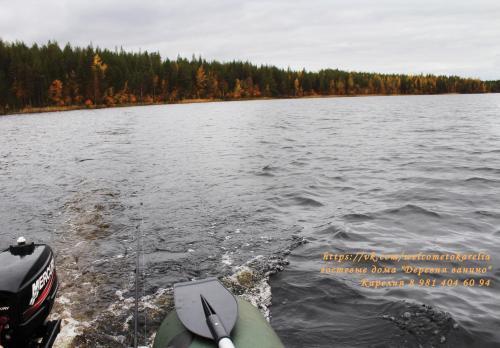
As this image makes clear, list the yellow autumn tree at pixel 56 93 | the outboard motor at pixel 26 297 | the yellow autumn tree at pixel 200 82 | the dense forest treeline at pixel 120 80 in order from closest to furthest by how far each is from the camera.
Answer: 1. the outboard motor at pixel 26 297
2. the dense forest treeline at pixel 120 80
3. the yellow autumn tree at pixel 56 93
4. the yellow autumn tree at pixel 200 82

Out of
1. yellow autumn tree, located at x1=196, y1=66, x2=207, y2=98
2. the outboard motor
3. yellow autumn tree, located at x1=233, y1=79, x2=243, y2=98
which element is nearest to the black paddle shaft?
the outboard motor

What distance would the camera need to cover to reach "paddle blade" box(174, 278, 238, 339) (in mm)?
3512

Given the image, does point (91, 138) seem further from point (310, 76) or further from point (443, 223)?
point (310, 76)

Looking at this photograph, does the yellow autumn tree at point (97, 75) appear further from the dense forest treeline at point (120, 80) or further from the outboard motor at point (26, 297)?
the outboard motor at point (26, 297)

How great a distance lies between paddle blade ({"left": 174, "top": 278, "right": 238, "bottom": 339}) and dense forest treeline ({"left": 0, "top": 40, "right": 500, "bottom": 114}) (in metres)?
91.3

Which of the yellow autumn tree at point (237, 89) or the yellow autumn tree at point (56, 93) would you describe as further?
the yellow autumn tree at point (237, 89)

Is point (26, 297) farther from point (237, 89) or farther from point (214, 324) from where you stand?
point (237, 89)

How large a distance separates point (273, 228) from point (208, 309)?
6106mm

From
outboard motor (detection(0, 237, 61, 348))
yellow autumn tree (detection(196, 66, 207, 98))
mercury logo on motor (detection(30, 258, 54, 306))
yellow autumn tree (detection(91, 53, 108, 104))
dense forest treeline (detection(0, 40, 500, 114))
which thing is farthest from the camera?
yellow autumn tree (detection(196, 66, 207, 98))

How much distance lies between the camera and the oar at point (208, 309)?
338 cm

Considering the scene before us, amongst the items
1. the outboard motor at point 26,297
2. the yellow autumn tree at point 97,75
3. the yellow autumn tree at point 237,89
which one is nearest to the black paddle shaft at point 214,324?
the outboard motor at point 26,297

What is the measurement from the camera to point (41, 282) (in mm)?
4227

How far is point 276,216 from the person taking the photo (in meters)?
10.7

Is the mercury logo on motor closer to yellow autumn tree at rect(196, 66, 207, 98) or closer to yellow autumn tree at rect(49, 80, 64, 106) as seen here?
yellow autumn tree at rect(49, 80, 64, 106)
